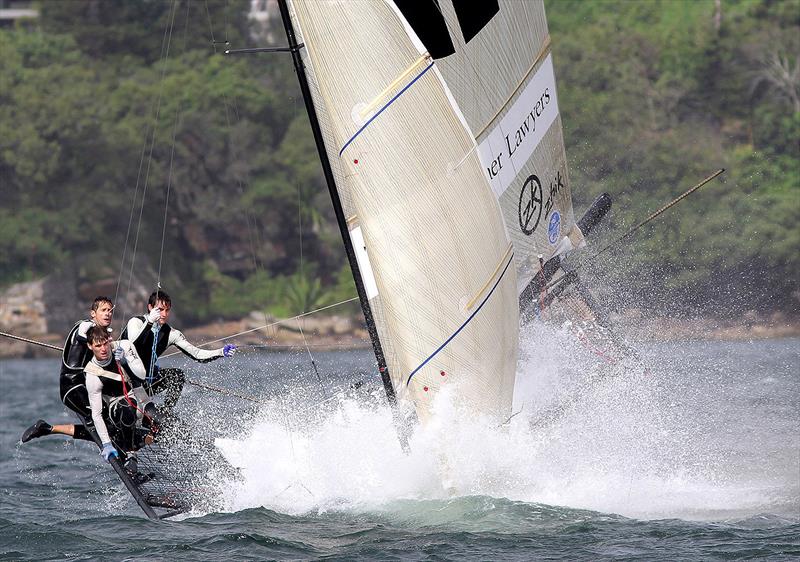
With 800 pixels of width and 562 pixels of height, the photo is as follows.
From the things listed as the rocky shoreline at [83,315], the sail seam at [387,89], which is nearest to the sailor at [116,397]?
the sail seam at [387,89]

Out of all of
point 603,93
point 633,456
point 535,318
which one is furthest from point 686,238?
point 633,456

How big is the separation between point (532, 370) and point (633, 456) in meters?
1.89

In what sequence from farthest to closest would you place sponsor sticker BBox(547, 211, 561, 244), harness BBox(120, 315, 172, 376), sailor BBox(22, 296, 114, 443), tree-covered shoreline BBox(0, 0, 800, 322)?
tree-covered shoreline BBox(0, 0, 800, 322) → sponsor sticker BBox(547, 211, 561, 244) → harness BBox(120, 315, 172, 376) → sailor BBox(22, 296, 114, 443)

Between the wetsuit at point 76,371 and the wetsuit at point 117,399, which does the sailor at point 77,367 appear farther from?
the wetsuit at point 117,399

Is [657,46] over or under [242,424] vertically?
under

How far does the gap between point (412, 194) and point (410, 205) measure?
7 cm

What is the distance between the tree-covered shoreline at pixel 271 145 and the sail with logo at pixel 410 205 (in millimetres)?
26018

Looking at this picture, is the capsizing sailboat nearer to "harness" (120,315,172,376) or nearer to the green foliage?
"harness" (120,315,172,376)

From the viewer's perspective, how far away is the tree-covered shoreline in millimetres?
37125

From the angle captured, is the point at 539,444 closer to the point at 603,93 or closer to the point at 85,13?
the point at 603,93

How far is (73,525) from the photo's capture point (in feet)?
28.6

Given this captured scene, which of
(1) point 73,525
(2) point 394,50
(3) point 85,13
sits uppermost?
(2) point 394,50

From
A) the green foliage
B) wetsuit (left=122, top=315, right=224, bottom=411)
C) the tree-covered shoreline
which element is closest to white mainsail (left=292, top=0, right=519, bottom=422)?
wetsuit (left=122, top=315, right=224, bottom=411)

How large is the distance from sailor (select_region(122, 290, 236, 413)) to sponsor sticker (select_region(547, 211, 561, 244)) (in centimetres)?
358
